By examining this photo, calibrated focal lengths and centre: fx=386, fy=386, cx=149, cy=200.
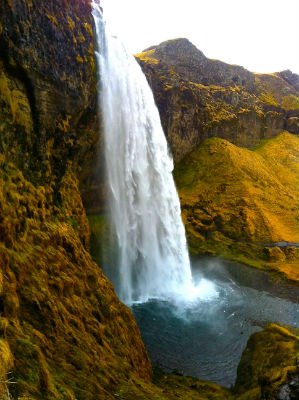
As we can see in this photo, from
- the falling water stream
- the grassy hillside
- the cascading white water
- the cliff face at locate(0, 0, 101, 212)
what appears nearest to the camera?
the cliff face at locate(0, 0, 101, 212)

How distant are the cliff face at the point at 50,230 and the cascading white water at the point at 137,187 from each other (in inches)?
116

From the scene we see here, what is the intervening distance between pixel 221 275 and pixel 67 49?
20204mm

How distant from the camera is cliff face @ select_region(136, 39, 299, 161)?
141ft

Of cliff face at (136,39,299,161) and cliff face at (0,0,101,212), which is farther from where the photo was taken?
cliff face at (136,39,299,161)

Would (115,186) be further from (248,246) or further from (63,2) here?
(248,246)

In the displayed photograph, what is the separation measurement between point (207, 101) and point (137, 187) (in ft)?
89.3

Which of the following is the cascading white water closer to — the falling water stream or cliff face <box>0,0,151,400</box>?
the falling water stream

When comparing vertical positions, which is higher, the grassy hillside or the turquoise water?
the grassy hillside

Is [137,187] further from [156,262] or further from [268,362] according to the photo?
[268,362]

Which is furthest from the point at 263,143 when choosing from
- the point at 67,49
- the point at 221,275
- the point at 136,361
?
the point at 136,361

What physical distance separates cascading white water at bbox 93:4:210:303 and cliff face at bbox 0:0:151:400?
294 cm

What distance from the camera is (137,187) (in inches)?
1000

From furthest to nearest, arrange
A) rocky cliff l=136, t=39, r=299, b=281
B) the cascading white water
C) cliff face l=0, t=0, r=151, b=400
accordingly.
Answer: rocky cliff l=136, t=39, r=299, b=281
the cascading white water
cliff face l=0, t=0, r=151, b=400

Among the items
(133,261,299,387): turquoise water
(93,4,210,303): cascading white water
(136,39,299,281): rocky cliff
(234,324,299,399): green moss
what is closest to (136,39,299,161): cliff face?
(136,39,299,281): rocky cliff
